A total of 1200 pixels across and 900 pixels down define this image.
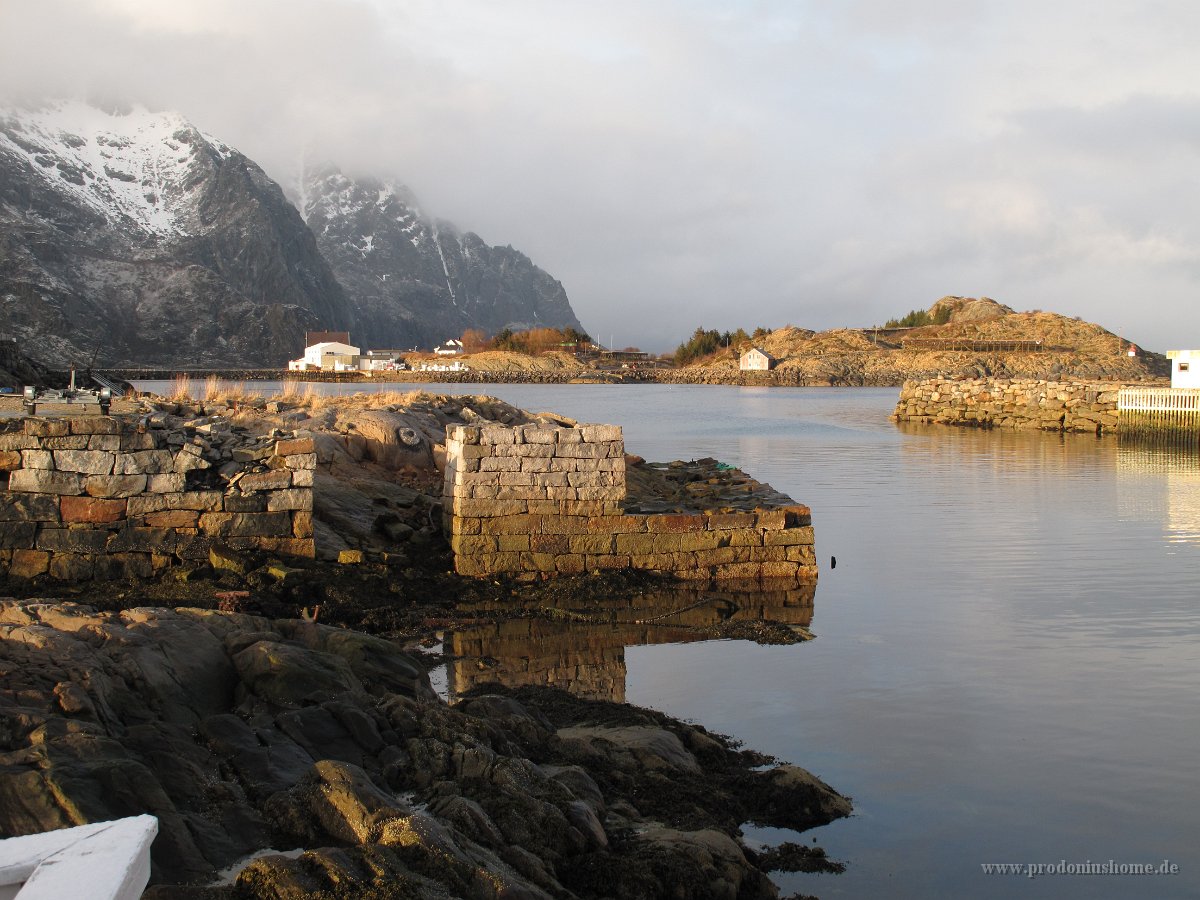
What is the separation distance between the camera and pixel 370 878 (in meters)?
4.24

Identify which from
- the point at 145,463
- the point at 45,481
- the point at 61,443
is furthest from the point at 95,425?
the point at 45,481

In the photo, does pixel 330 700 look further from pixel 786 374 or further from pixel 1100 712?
pixel 786 374

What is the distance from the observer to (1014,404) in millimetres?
53312

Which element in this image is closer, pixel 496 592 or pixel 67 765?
pixel 67 765

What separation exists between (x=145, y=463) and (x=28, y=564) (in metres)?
1.54

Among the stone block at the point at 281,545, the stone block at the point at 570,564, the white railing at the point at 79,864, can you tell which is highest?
the white railing at the point at 79,864

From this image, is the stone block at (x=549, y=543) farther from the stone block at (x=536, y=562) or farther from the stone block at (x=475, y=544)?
the stone block at (x=475, y=544)

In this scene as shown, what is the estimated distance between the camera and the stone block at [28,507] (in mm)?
11211

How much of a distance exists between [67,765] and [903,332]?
14735 cm

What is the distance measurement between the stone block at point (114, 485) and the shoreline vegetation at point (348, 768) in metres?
1.13

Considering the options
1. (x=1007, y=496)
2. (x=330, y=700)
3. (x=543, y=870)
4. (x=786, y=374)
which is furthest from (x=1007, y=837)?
(x=786, y=374)

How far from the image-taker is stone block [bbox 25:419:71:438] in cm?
1131

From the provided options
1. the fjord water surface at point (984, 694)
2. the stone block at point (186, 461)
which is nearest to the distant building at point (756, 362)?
the fjord water surface at point (984, 694)

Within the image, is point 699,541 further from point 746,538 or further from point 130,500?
point 130,500
